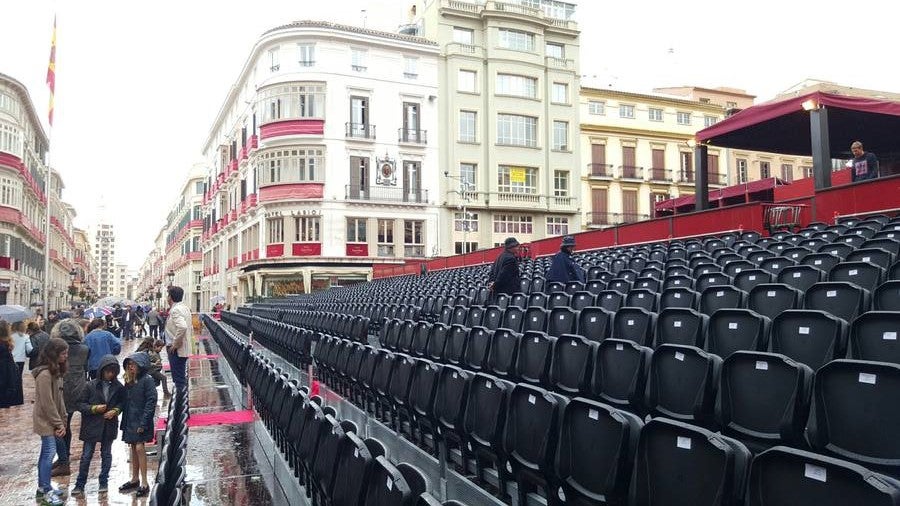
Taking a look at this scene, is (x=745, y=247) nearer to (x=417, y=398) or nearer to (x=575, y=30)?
(x=417, y=398)

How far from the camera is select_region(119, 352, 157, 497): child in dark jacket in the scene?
653 cm

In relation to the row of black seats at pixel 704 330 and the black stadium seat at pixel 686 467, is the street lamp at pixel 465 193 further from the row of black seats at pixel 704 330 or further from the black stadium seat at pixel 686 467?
the black stadium seat at pixel 686 467

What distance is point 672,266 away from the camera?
8.82 metres

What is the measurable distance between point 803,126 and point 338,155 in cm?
2860

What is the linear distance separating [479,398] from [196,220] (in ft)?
280

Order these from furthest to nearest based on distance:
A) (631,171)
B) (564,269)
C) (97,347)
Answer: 1. (631,171)
2. (97,347)
3. (564,269)

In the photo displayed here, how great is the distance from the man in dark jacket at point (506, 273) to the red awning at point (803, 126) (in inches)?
386

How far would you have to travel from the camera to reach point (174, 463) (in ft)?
12.8

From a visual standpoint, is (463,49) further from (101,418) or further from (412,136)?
(101,418)

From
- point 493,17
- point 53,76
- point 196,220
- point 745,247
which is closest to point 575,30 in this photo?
point 493,17

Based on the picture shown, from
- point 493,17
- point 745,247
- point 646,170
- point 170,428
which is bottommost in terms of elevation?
point 170,428

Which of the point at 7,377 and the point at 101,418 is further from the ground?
the point at 7,377

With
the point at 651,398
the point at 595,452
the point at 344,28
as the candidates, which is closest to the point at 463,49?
the point at 344,28

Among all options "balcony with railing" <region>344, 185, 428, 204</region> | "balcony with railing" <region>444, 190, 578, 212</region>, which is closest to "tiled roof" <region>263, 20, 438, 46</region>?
"balcony with railing" <region>344, 185, 428, 204</region>
